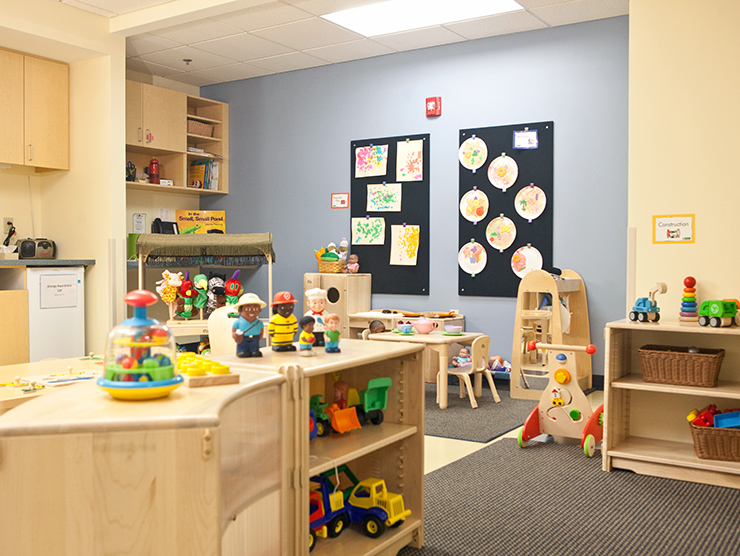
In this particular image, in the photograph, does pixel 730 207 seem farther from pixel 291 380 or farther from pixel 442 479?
pixel 291 380

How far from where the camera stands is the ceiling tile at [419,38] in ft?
18.1

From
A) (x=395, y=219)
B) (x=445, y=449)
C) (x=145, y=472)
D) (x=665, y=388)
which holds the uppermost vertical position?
(x=395, y=219)

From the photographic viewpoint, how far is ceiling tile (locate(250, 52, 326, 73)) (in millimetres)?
6270

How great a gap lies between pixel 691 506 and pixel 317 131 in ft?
15.7

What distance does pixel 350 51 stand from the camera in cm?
608

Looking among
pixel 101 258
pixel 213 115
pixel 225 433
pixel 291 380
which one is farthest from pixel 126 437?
pixel 213 115

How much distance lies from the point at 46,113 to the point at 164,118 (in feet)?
4.15

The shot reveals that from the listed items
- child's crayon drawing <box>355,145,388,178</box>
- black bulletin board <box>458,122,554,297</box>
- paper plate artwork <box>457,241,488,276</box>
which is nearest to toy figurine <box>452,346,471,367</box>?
black bulletin board <box>458,122,554,297</box>

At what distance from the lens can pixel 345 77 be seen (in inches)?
253

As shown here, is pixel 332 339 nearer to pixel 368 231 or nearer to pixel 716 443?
pixel 716 443

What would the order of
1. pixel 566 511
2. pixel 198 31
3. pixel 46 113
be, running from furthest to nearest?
1. pixel 198 31
2. pixel 46 113
3. pixel 566 511

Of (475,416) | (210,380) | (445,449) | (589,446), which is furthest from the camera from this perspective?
(475,416)

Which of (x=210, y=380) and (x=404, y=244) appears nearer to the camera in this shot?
(x=210, y=380)

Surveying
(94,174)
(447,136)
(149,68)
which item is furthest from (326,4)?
(149,68)
